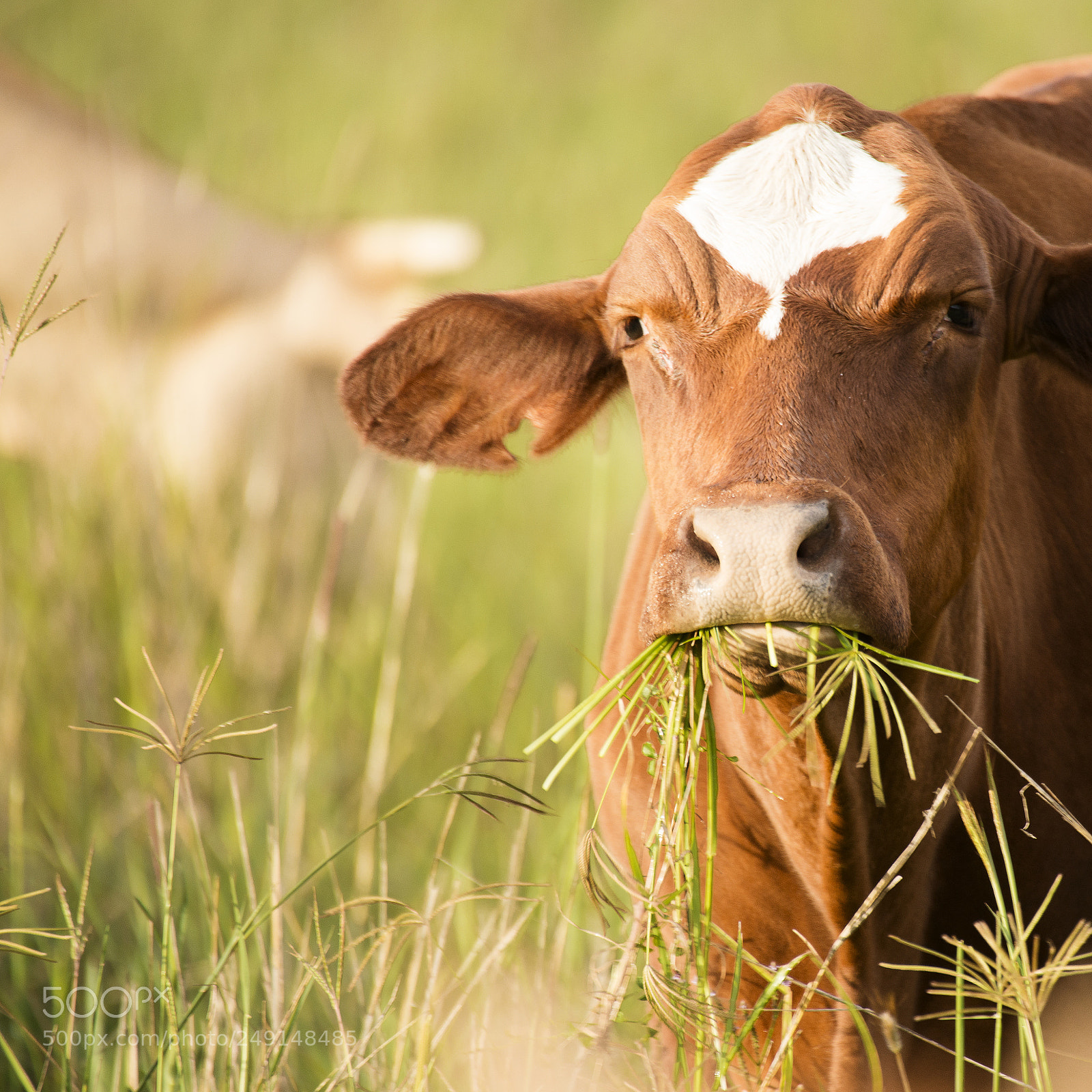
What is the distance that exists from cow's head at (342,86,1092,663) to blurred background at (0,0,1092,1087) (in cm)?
71

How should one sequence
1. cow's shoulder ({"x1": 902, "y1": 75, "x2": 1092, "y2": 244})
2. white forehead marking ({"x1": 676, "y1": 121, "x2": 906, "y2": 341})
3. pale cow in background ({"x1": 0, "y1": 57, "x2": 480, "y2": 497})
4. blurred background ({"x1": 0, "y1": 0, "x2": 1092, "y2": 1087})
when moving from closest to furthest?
white forehead marking ({"x1": 676, "y1": 121, "x2": 906, "y2": 341}) < cow's shoulder ({"x1": 902, "y1": 75, "x2": 1092, "y2": 244}) < blurred background ({"x1": 0, "y1": 0, "x2": 1092, "y2": 1087}) < pale cow in background ({"x1": 0, "y1": 57, "x2": 480, "y2": 497})

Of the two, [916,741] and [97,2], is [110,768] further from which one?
[97,2]

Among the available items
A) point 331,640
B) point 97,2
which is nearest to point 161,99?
point 97,2

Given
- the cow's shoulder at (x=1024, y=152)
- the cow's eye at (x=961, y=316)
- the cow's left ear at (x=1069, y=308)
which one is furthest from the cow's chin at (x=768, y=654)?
the cow's shoulder at (x=1024, y=152)

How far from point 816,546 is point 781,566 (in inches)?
2.6

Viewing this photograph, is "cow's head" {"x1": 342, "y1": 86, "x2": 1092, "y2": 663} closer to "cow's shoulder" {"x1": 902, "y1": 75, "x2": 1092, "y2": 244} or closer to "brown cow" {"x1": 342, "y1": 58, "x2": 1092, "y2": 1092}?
"brown cow" {"x1": 342, "y1": 58, "x2": 1092, "y2": 1092}

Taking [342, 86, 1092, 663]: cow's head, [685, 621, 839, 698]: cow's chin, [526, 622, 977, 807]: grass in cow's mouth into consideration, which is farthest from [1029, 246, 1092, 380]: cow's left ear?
[685, 621, 839, 698]: cow's chin

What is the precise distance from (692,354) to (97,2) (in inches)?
521

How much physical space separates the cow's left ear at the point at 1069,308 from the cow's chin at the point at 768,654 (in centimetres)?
90

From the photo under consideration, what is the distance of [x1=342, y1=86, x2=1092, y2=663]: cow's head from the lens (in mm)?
1776

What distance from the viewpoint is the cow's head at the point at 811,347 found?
1776 millimetres

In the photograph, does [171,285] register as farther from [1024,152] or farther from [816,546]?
[816,546]

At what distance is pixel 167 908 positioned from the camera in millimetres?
2109

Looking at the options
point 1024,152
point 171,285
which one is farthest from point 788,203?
point 171,285
